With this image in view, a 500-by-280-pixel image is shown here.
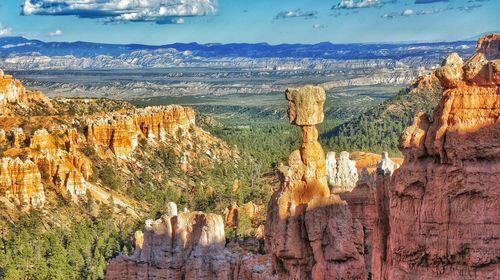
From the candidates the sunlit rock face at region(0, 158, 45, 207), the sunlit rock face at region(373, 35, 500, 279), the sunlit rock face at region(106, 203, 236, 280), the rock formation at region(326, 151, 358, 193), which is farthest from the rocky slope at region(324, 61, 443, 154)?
the sunlit rock face at region(373, 35, 500, 279)

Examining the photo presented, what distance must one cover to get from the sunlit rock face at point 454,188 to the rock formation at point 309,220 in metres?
4.06

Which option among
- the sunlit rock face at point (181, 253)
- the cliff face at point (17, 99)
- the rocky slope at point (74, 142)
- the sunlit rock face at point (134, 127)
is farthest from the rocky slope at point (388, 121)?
the sunlit rock face at point (181, 253)

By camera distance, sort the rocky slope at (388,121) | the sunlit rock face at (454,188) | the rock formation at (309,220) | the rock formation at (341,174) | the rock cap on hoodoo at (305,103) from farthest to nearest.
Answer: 1. the rocky slope at (388,121)
2. the rock formation at (341,174)
3. the rock cap on hoodoo at (305,103)
4. the rock formation at (309,220)
5. the sunlit rock face at (454,188)

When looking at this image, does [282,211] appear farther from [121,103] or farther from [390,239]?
[121,103]

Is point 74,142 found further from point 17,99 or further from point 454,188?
point 454,188

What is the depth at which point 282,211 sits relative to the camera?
26203mm

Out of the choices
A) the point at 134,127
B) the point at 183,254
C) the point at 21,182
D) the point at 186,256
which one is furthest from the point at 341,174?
the point at 134,127

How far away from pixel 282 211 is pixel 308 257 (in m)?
1.63

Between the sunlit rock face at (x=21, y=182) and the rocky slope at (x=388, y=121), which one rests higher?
the rocky slope at (x=388, y=121)

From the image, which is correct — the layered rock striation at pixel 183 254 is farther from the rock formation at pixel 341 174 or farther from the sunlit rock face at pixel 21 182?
the sunlit rock face at pixel 21 182

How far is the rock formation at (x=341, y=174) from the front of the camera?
4581 centimetres

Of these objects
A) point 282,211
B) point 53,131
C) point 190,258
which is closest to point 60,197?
point 53,131

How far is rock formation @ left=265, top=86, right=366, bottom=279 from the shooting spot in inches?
1006

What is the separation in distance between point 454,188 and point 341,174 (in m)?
27.3
